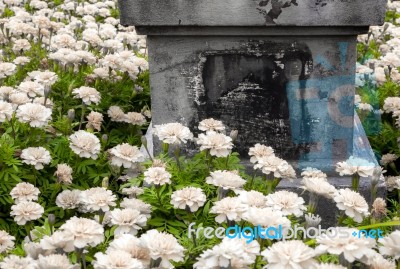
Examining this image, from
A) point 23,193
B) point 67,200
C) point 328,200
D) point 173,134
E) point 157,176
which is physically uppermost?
point 173,134

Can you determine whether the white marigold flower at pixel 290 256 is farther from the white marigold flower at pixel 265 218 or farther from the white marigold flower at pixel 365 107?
the white marigold flower at pixel 365 107

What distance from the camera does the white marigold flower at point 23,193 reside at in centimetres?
301

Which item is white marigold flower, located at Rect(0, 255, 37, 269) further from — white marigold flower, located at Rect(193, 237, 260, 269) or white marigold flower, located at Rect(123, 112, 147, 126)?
white marigold flower, located at Rect(123, 112, 147, 126)

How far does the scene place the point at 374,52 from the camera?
616cm

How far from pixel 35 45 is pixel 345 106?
2.84 metres

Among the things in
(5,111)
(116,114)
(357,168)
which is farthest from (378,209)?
(5,111)

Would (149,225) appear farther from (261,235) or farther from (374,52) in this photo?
(374,52)

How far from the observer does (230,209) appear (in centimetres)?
248

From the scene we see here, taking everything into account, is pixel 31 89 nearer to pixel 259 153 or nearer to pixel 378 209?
pixel 259 153

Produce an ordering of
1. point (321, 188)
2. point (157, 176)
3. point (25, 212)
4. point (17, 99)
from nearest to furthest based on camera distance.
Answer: point (321, 188) → point (25, 212) → point (157, 176) → point (17, 99)

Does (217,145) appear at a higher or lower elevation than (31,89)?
lower

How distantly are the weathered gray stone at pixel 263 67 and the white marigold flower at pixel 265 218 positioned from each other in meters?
1.35

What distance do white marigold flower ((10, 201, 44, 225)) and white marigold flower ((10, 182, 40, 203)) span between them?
7.1 inches

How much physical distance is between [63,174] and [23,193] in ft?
1.04
